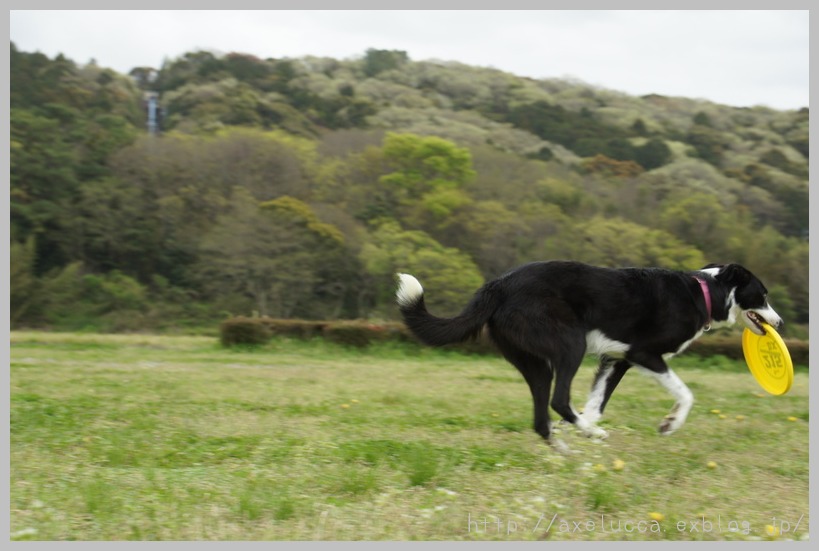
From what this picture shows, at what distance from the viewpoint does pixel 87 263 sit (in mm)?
31875

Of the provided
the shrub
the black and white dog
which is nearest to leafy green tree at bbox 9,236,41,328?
the shrub

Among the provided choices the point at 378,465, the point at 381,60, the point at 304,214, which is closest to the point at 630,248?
the point at 304,214

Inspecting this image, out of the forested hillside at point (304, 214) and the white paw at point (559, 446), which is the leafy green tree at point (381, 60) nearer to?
the forested hillside at point (304, 214)

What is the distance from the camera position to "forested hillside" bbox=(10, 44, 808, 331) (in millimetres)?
29625

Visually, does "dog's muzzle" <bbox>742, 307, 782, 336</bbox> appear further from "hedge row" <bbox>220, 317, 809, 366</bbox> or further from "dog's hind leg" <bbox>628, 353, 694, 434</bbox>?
"hedge row" <bbox>220, 317, 809, 366</bbox>

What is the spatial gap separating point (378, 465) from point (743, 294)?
362cm

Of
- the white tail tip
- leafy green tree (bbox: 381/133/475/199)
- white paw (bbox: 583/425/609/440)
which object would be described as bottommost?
white paw (bbox: 583/425/609/440)

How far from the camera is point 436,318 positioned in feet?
22.2

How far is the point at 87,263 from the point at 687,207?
22.2 metres

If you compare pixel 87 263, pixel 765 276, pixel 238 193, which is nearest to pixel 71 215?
pixel 87 263

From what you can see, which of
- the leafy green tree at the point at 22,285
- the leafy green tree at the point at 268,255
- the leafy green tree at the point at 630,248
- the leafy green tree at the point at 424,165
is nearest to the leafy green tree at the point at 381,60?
the leafy green tree at the point at 424,165

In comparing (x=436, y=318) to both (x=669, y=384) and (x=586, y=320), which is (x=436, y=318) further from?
(x=669, y=384)

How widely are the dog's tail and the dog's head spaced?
2.19 meters

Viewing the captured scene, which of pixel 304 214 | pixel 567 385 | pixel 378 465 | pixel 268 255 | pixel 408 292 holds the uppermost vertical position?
pixel 304 214
